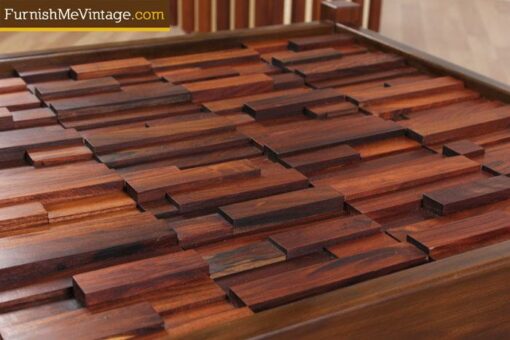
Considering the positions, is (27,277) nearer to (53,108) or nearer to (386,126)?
(53,108)

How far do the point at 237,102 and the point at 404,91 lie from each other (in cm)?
32

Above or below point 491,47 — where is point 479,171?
above

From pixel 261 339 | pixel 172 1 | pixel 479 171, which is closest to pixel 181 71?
pixel 479 171

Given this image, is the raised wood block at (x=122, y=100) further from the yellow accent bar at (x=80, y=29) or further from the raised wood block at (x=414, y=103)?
the yellow accent bar at (x=80, y=29)

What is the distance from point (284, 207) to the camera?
44.2 inches

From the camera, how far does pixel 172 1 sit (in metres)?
3.21

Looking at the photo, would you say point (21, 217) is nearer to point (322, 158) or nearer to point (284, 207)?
point (284, 207)

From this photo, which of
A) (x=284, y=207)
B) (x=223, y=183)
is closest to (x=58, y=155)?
(x=223, y=183)

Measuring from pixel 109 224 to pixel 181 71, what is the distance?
67 centimetres

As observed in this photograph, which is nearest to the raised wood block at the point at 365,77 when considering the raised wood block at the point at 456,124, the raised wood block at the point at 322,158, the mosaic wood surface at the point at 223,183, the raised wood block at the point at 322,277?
the mosaic wood surface at the point at 223,183

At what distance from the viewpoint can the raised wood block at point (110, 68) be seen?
5.33 ft

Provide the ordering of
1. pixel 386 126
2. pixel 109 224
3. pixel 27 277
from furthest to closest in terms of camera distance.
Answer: pixel 386 126
pixel 109 224
pixel 27 277

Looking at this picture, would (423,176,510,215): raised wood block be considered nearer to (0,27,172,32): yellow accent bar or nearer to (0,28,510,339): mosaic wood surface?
(0,28,510,339): mosaic wood surface

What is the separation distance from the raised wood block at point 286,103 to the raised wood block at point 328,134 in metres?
0.07
